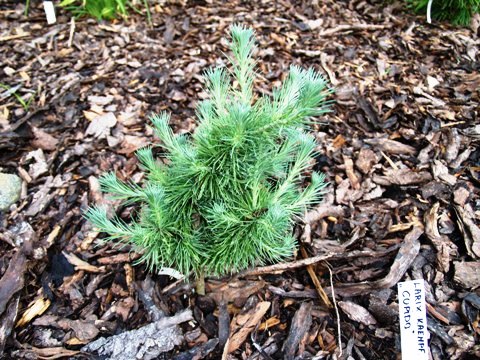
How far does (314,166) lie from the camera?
2209 millimetres

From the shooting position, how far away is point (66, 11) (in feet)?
10.1

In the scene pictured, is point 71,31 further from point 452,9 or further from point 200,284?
point 452,9

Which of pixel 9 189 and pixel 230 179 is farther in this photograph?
pixel 9 189

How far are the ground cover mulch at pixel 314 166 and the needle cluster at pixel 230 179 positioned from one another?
333mm

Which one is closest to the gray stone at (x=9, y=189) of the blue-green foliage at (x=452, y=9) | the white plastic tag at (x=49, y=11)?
the white plastic tag at (x=49, y=11)

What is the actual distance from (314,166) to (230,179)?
3.14 feet

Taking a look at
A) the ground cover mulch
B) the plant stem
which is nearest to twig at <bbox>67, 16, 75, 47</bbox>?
the ground cover mulch

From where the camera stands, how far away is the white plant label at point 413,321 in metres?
1.47

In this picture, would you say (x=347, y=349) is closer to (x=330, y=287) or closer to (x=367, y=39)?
(x=330, y=287)

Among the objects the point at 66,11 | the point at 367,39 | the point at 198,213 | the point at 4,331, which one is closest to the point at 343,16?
the point at 367,39

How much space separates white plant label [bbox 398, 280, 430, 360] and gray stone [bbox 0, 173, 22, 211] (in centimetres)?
178

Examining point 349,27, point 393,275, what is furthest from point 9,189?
point 349,27

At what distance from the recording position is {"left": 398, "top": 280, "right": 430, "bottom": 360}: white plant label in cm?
147

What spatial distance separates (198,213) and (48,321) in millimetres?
787
